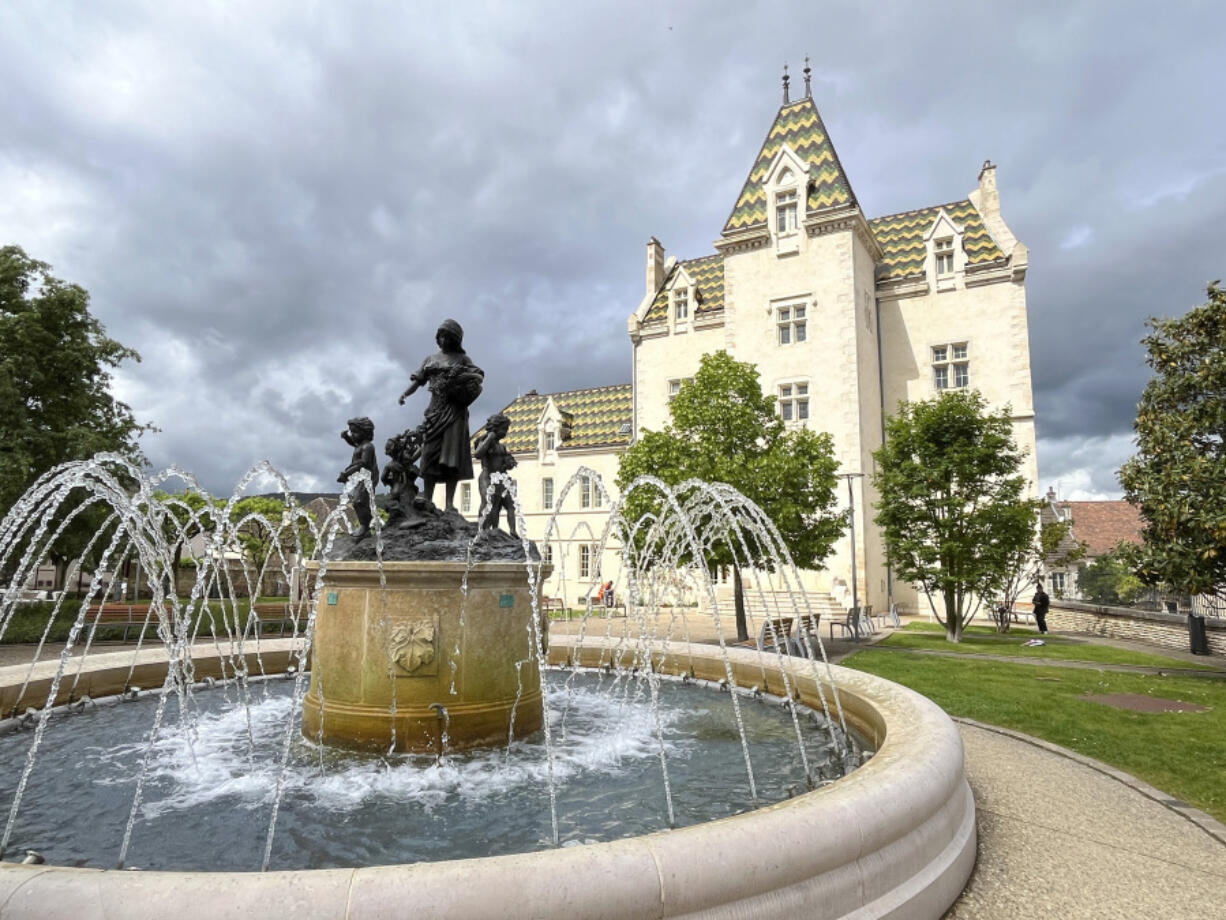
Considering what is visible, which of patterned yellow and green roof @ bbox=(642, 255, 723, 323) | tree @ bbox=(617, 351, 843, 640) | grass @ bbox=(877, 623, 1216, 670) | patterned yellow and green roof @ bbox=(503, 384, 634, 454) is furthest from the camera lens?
patterned yellow and green roof @ bbox=(503, 384, 634, 454)

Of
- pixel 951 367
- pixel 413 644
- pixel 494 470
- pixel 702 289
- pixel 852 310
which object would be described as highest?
pixel 702 289

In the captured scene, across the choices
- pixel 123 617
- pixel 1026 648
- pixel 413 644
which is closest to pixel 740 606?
pixel 1026 648

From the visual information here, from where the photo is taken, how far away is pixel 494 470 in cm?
862

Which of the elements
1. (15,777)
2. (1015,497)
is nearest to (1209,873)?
(15,777)

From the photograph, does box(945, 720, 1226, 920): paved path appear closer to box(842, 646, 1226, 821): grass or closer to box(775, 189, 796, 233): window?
box(842, 646, 1226, 821): grass

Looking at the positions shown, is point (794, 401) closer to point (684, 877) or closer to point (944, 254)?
point (944, 254)

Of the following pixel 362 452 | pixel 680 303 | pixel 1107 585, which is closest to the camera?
pixel 362 452

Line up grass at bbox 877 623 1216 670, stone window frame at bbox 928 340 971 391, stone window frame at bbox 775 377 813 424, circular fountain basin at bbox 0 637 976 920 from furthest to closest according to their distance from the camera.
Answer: stone window frame at bbox 775 377 813 424
stone window frame at bbox 928 340 971 391
grass at bbox 877 623 1216 670
circular fountain basin at bbox 0 637 976 920

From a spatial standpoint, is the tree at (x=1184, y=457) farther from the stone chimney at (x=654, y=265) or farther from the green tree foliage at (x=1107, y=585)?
the stone chimney at (x=654, y=265)

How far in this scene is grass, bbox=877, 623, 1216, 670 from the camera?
17.9m

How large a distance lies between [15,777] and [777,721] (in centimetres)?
776

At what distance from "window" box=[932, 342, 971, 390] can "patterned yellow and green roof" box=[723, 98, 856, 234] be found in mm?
9155

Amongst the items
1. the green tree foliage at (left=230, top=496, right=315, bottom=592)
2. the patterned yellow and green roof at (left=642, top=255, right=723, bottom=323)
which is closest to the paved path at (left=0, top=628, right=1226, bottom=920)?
the patterned yellow and green roof at (left=642, top=255, right=723, bottom=323)

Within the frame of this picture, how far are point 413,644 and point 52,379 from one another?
28.2 meters
